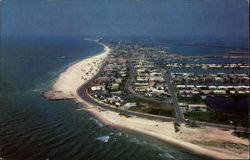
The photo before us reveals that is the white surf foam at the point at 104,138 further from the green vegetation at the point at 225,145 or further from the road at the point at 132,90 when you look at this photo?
the road at the point at 132,90

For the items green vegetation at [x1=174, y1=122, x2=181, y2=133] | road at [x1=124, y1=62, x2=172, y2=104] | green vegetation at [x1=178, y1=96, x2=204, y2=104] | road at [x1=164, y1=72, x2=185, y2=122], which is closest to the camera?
green vegetation at [x1=174, y1=122, x2=181, y2=133]

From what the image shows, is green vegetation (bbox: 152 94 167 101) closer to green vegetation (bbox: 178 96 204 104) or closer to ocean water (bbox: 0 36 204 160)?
green vegetation (bbox: 178 96 204 104)

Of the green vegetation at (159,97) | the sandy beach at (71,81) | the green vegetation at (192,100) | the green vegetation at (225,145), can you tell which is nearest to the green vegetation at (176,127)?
the green vegetation at (225,145)

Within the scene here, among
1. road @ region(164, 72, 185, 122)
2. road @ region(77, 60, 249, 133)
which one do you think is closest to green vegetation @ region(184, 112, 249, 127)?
road @ region(164, 72, 185, 122)

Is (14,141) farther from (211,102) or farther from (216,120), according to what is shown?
(211,102)

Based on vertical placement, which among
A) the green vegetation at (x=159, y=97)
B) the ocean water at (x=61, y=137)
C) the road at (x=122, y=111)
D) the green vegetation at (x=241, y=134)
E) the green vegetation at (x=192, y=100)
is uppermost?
the green vegetation at (x=192, y=100)

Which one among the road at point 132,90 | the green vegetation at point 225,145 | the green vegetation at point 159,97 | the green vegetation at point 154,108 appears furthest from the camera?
the green vegetation at point 159,97

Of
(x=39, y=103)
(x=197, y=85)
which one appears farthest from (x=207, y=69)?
(x=39, y=103)

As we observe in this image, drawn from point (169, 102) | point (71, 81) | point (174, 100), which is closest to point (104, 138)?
point (169, 102)
